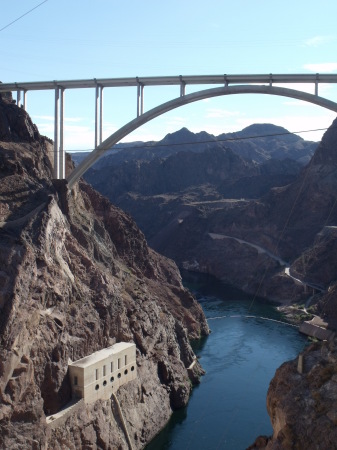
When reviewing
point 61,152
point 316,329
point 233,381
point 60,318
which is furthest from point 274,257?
point 60,318

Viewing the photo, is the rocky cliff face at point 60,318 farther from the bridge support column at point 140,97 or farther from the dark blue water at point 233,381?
the bridge support column at point 140,97

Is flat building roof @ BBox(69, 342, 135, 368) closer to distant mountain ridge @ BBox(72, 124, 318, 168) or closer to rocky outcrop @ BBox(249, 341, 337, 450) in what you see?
rocky outcrop @ BBox(249, 341, 337, 450)

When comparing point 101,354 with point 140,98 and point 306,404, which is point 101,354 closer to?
point 140,98

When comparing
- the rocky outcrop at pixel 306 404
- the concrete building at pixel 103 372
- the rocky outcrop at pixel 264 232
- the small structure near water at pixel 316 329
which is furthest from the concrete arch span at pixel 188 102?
the rocky outcrop at pixel 264 232

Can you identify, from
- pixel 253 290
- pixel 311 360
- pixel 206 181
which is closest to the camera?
pixel 311 360

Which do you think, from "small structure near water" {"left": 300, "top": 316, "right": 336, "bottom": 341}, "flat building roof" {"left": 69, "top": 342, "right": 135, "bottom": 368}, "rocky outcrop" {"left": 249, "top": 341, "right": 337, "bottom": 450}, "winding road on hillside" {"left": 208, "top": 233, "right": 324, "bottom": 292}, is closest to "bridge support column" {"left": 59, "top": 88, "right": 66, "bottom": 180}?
"flat building roof" {"left": 69, "top": 342, "right": 135, "bottom": 368}

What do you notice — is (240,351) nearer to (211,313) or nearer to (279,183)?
(211,313)

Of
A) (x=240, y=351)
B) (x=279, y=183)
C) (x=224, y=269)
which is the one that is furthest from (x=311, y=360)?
(x=279, y=183)
